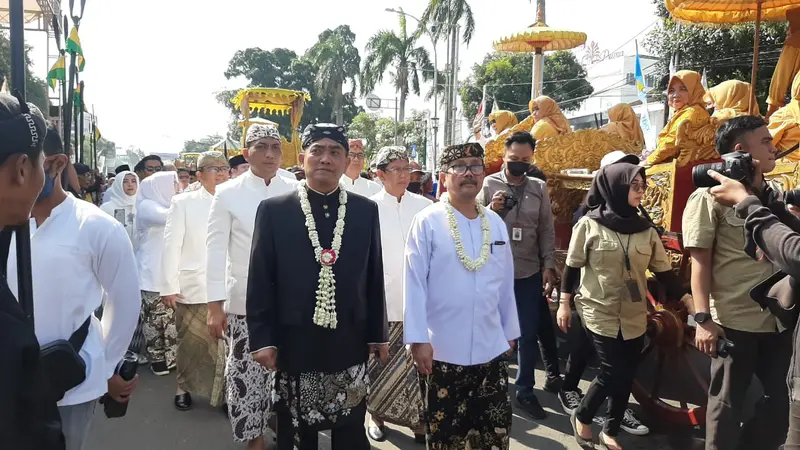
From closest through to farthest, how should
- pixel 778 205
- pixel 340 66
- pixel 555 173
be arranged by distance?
pixel 778 205
pixel 555 173
pixel 340 66

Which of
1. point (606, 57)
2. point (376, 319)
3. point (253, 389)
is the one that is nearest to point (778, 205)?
point (376, 319)

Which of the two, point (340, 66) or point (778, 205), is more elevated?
point (340, 66)

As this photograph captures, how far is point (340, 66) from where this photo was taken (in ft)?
135

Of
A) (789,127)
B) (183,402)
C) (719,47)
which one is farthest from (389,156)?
(719,47)

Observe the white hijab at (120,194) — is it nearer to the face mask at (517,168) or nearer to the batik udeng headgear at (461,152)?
the face mask at (517,168)

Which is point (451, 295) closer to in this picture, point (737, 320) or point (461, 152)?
point (461, 152)

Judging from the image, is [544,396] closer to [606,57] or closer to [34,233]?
[34,233]

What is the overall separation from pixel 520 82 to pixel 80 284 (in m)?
35.3

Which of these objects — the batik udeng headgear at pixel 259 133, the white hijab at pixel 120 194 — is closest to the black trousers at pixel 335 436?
the batik udeng headgear at pixel 259 133

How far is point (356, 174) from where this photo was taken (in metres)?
5.59

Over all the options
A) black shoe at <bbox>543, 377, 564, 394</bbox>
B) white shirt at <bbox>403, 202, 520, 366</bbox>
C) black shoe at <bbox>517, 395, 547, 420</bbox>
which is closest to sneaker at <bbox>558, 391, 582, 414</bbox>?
black shoe at <bbox>517, 395, 547, 420</bbox>

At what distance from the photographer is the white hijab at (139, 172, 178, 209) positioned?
5.54 metres

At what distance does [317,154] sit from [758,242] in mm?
1876

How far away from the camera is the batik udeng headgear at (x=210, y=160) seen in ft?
14.8
